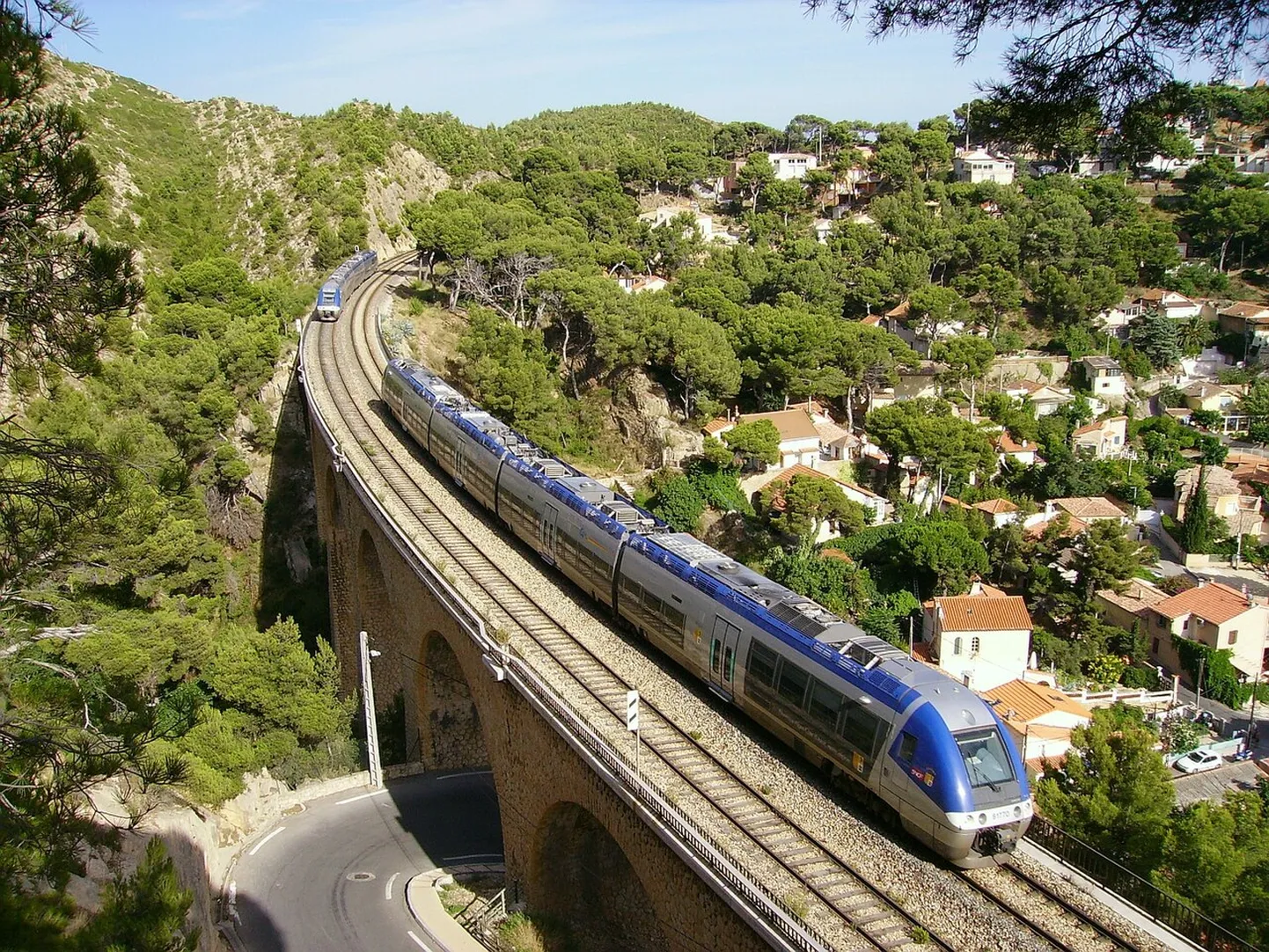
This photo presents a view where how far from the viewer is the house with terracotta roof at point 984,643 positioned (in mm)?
29172

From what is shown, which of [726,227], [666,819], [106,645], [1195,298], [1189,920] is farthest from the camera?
[726,227]

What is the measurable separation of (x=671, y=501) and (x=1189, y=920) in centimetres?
2624

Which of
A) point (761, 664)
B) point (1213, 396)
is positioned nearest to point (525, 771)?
point (761, 664)

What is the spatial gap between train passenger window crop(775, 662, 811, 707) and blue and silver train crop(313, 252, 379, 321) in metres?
34.7

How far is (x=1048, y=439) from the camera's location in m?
43.7

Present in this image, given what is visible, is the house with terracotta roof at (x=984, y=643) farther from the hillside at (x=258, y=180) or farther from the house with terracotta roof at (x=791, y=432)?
the hillside at (x=258, y=180)

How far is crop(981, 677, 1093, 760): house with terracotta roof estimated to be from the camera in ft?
74.2

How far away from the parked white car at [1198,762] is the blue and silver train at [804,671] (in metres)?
17.3

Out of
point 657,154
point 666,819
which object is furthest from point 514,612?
point 657,154

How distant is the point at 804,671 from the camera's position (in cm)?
1166

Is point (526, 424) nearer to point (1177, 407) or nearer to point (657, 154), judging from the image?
point (1177, 407)

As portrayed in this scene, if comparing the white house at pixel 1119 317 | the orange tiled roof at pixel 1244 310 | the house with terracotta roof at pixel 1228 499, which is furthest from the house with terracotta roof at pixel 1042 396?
the orange tiled roof at pixel 1244 310

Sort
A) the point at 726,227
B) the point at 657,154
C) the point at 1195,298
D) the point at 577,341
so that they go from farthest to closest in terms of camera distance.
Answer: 1. the point at 657,154
2. the point at 726,227
3. the point at 1195,298
4. the point at 577,341

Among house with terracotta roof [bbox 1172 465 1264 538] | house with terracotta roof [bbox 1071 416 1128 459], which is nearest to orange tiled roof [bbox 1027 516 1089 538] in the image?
house with terracotta roof [bbox 1172 465 1264 538]
